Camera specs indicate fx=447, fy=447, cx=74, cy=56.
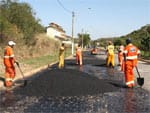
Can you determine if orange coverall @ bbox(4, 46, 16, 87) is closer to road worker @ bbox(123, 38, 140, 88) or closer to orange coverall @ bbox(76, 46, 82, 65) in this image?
road worker @ bbox(123, 38, 140, 88)

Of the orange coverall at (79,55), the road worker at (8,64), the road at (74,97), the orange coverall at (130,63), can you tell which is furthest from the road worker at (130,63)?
the orange coverall at (79,55)

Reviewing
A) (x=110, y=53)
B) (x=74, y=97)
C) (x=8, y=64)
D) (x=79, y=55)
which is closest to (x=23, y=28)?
(x=79, y=55)

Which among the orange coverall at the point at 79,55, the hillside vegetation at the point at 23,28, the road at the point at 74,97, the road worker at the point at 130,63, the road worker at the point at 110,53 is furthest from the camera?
the hillside vegetation at the point at 23,28

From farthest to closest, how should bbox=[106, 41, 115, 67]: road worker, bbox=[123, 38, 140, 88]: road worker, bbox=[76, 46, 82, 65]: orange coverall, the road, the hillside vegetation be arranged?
the hillside vegetation < bbox=[76, 46, 82, 65]: orange coverall < bbox=[106, 41, 115, 67]: road worker < bbox=[123, 38, 140, 88]: road worker < the road

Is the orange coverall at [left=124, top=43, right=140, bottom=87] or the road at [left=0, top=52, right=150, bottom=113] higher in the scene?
the orange coverall at [left=124, top=43, right=140, bottom=87]

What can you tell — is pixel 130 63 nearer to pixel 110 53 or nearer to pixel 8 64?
pixel 8 64

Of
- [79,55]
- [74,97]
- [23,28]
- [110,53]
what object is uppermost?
[23,28]

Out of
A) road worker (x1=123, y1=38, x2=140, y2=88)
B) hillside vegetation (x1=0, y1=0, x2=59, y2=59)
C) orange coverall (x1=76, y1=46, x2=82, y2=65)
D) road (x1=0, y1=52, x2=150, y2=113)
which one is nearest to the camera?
road (x1=0, y1=52, x2=150, y2=113)

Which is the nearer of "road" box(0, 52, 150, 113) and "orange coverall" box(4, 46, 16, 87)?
"road" box(0, 52, 150, 113)

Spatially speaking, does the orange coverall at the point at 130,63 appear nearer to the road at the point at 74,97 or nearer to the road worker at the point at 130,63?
the road worker at the point at 130,63

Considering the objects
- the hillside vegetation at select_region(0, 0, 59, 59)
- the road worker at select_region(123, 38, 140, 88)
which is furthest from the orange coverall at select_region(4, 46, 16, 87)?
the hillside vegetation at select_region(0, 0, 59, 59)

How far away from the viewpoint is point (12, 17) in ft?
156

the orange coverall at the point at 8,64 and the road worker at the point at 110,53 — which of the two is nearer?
the orange coverall at the point at 8,64

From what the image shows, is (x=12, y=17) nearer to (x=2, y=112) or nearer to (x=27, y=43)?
(x=27, y=43)
